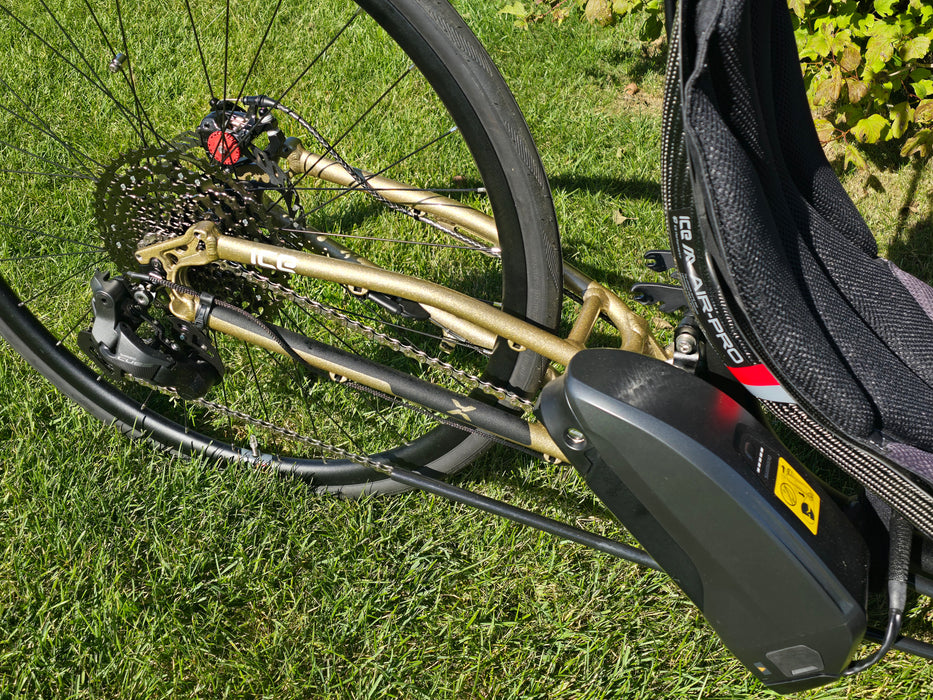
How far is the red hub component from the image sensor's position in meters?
1.86

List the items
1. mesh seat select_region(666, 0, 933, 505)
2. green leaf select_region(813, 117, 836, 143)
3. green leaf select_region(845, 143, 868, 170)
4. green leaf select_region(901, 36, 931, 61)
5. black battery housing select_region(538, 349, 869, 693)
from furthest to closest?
1. green leaf select_region(813, 117, 836, 143)
2. green leaf select_region(845, 143, 868, 170)
3. green leaf select_region(901, 36, 931, 61)
4. black battery housing select_region(538, 349, 869, 693)
5. mesh seat select_region(666, 0, 933, 505)

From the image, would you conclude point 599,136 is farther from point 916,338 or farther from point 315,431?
point 916,338

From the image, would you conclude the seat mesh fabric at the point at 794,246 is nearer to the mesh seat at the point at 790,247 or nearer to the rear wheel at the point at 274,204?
the mesh seat at the point at 790,247

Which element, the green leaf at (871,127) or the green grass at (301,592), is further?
the green leaf at (871,127)

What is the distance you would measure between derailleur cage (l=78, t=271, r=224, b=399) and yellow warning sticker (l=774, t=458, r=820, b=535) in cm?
117

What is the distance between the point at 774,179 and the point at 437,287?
56cm

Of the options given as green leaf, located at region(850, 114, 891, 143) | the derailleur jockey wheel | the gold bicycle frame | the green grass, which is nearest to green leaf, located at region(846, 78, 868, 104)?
green leaf, located at region(850, 114, 891, 143)

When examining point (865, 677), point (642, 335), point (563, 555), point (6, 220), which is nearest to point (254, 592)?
point (563, 555)

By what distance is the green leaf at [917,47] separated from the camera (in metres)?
2.33

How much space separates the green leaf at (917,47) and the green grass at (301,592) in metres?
1.51

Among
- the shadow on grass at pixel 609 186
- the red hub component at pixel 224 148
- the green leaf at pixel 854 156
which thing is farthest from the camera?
the shadow on grass at pixel 609 186

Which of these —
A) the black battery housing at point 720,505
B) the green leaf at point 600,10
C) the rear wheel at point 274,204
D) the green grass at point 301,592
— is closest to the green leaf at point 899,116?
the green leaf at point 600,10

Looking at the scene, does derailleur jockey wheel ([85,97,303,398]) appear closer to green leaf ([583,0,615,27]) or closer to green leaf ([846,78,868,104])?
green leaf ([583,0,615,27])

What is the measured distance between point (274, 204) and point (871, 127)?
6.15 feet
